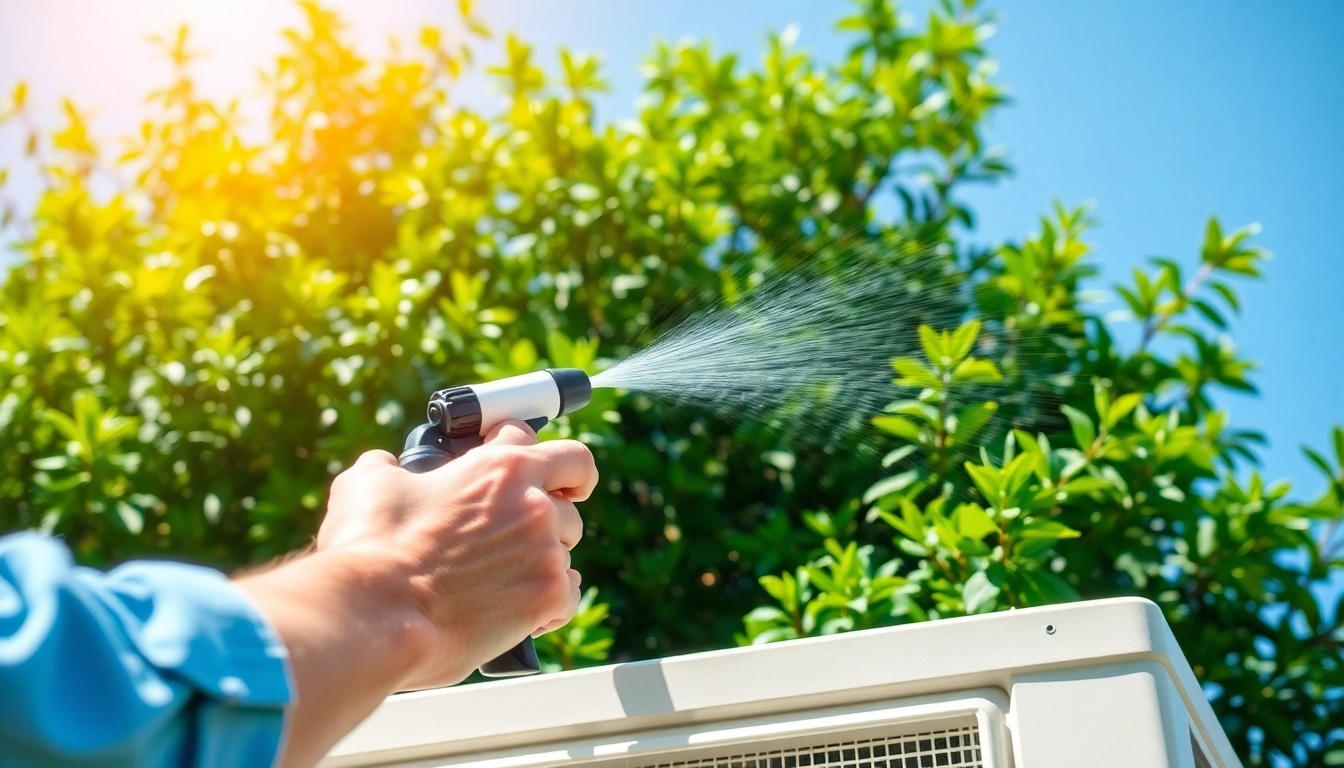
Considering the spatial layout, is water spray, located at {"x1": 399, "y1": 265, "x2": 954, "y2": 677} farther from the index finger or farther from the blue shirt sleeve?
the blue shirt sleeve

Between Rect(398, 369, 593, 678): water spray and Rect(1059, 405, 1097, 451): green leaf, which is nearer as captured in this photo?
Rect(398, 369, 593, 678): water spray

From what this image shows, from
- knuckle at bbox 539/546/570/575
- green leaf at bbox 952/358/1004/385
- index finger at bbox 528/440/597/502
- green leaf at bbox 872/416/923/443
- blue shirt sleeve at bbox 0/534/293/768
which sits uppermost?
blue shirt sleeve at bbox 0/534/293/768

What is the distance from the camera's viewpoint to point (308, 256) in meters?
2.99

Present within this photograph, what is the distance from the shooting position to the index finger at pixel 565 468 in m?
1.05

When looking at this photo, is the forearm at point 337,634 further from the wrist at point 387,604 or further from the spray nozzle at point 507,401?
the spray nozzle at point 507,401

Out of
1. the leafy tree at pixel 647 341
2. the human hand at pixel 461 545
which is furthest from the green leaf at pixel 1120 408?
the human hand at pixel 461 545

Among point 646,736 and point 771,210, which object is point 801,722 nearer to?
point 646,736

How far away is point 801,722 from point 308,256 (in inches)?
89.8

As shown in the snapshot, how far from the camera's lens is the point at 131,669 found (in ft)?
1.76

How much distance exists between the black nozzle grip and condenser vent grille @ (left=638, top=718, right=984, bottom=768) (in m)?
0.25

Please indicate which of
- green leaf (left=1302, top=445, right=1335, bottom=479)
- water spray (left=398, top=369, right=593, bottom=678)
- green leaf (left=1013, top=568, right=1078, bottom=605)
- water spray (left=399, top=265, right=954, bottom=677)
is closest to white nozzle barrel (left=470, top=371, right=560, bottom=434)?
water spray (left=398, top=369, right=593, bottom=678)

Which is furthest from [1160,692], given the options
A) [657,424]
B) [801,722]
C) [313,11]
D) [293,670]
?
[313,11]

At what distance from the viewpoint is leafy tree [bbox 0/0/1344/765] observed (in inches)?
81.4

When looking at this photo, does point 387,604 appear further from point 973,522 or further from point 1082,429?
point 1082,429
